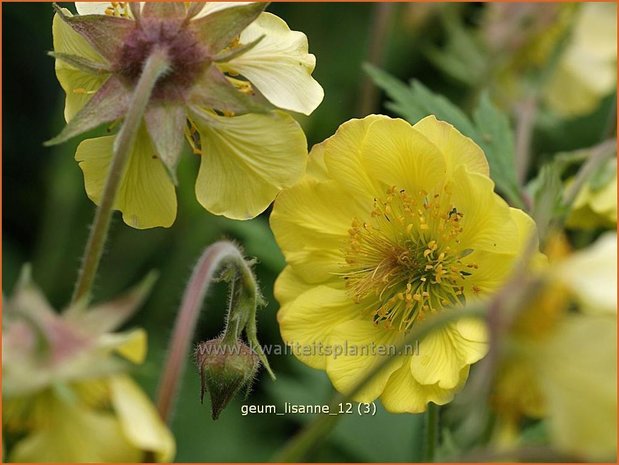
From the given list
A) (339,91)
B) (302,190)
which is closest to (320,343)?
(302,190)

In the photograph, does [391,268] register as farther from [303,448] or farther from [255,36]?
[303,448]

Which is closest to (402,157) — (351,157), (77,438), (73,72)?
(351,157)

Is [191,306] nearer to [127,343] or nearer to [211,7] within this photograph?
[127,343]

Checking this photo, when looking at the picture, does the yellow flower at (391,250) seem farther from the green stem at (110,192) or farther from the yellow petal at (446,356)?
the green stem at (110,192)

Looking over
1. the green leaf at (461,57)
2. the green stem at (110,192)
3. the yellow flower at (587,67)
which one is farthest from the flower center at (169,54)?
the yellow flower at (587,67)

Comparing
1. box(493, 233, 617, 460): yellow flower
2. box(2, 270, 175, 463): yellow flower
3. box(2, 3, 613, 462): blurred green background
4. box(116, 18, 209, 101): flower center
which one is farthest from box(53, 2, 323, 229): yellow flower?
box(2, 3, 613, 462): blurred green background

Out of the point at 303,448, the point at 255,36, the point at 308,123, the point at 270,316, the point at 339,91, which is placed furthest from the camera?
the point at 339,91
